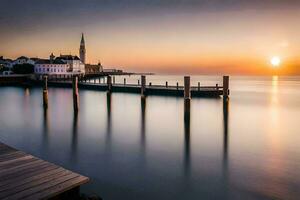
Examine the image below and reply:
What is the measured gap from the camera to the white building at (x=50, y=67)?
9969cm

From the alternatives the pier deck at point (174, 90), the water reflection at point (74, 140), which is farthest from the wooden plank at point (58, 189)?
the pier deck at point (174, 90)

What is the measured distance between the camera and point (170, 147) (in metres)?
11.5

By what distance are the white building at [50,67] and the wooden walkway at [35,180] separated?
102 m

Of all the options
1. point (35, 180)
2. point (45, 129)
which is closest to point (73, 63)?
point (45, 129)

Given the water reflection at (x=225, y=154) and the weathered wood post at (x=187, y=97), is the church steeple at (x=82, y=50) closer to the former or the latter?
the water reflection at (x=225, y=154)

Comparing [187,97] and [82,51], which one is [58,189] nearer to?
[187,97]

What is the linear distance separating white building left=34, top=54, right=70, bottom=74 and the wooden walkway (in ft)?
336

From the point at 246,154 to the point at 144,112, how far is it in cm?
1212

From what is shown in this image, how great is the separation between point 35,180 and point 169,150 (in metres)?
7.01

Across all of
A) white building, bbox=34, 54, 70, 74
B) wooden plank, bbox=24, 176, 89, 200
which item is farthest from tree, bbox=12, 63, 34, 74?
wooden plank, bbox=24, 176, 89, 200

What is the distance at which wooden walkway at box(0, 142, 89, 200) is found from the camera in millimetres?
4242

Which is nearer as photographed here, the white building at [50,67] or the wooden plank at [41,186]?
the wooden plank at [41,186]

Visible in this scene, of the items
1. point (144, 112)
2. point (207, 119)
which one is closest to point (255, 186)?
point (207, 119)

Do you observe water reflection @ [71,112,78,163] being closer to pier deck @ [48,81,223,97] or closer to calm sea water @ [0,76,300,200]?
calm sea water @ [0,76,300,200]
